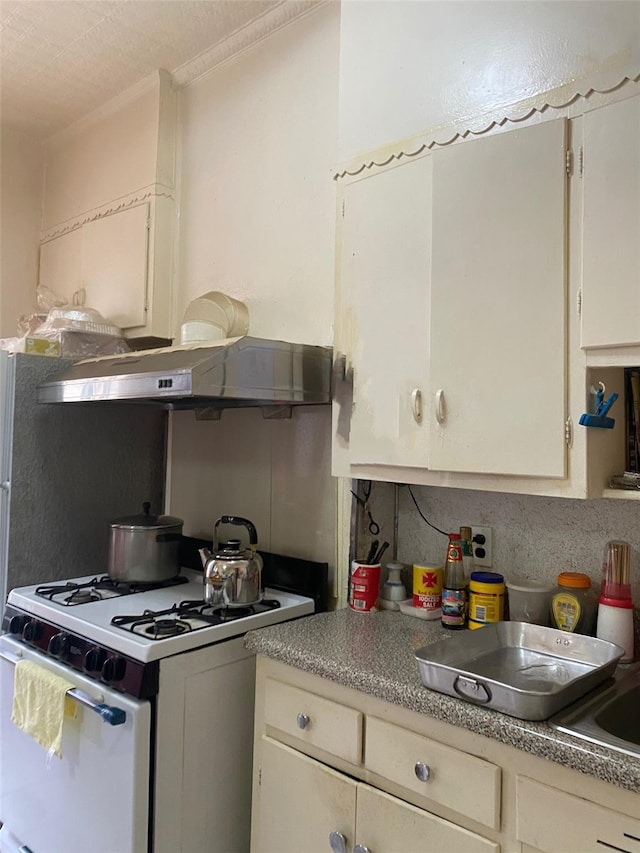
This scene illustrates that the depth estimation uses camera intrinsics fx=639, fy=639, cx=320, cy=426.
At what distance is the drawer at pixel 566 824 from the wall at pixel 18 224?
3.09 m

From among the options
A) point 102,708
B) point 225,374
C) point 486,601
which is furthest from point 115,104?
point 486,601

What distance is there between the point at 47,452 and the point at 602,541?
1.89m

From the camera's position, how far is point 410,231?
1.63 m

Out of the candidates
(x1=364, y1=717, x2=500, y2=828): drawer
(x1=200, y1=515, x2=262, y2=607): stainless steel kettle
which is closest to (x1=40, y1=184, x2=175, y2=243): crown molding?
(x1=200, y1=515, x2=262, y2=607): stainless steel kettle

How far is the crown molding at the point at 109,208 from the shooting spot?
2664 millimetres

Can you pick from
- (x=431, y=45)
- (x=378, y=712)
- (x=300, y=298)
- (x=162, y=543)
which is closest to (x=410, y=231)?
(x=431, y=45)

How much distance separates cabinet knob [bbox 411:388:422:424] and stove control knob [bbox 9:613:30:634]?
136 centimetres

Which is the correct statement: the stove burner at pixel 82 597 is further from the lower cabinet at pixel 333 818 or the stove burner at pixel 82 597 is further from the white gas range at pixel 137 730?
the lower cabinet at pixel 333 818

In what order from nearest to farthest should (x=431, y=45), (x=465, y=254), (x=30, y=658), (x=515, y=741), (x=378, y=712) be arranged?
(x=515, y=741), (x=378, y=712), (x=465, y=254), (x=431, y=45), (x=30, y=658)

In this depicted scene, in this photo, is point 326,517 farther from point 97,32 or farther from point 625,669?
point 97,32

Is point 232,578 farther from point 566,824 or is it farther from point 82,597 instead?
point 566,824

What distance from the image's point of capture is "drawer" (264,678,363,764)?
1.40m

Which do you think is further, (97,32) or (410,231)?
(97,32)

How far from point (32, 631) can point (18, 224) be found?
2.21 m
